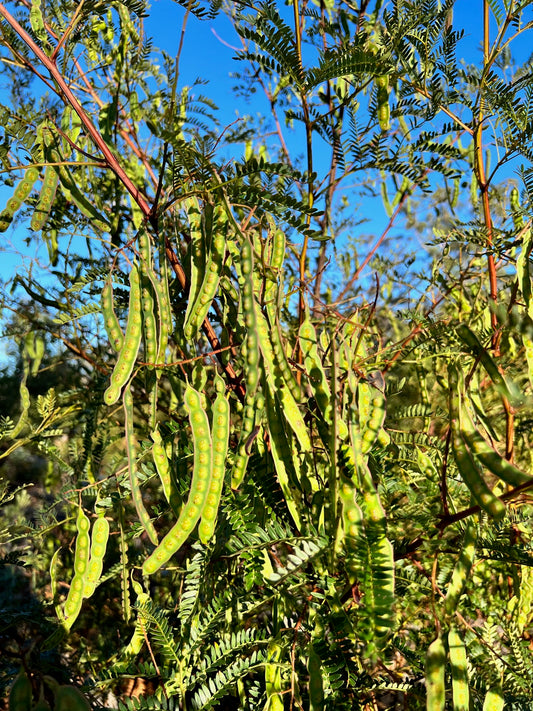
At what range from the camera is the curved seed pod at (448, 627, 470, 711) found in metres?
0.73

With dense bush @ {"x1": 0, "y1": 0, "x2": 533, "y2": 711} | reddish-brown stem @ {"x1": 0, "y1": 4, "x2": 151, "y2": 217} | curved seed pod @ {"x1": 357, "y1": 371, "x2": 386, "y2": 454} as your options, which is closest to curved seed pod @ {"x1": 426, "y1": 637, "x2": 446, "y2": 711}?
dense bush @ {"x1": 0, "y1": 0, "x2": 533, "y2": 711}

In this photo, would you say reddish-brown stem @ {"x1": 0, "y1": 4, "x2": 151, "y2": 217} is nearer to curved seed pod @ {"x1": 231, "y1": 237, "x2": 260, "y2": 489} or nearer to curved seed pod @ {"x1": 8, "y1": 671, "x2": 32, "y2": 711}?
curved seed pod @ {"x1": 231, "y1": 237, "x2": 260, "y2": 489}

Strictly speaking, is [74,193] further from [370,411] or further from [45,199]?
[370,411]

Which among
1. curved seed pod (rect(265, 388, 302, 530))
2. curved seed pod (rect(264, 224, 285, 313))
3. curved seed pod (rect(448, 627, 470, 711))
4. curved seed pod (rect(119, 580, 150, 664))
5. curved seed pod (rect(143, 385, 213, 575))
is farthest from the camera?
curved seed pod (rect(119, 580, 150, 664))

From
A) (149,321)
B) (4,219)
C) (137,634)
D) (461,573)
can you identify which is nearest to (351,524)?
(461,573)

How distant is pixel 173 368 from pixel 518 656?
2.76 feet

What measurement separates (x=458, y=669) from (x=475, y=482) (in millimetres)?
260

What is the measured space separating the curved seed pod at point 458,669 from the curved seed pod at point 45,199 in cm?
102

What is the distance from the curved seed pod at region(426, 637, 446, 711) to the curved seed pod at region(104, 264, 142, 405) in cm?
57

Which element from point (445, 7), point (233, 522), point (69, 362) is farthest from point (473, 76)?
point (69, 362)

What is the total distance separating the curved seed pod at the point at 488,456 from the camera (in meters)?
0.66

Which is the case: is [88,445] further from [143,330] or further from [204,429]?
[204,429]

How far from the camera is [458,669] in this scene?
740mm

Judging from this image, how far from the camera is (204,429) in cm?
91
